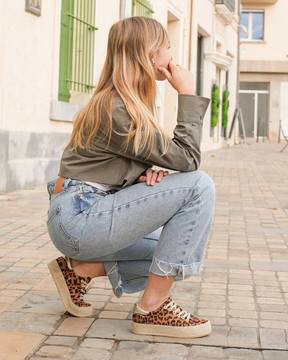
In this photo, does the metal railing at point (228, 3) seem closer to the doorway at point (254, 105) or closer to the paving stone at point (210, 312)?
the doorway at point (254, 105)

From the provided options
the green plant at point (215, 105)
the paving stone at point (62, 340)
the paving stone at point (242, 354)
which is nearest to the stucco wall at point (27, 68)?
the paving stone at point (62, 340)

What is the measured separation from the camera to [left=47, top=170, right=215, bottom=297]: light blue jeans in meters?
2.38

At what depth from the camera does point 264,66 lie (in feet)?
102

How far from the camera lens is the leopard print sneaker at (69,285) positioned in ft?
8.63

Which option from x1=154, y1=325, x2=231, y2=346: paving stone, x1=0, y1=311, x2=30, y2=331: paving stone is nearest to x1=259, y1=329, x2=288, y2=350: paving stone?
x1=154, y1=325, x2=231, y2=346: paving stone

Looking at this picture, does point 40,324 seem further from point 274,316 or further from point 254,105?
point 254,105

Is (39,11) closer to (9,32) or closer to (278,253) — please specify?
(9,32)

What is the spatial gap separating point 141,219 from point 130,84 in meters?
0.58

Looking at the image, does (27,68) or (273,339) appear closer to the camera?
(273,339)

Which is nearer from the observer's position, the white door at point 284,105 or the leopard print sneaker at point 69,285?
the leopard print sneaker at point 69,285

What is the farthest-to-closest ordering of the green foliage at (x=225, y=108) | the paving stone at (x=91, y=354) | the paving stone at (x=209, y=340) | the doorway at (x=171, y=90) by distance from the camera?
1. the green foliage at (x=225, y=108)
2. the doorway at (x=171, y=90)
3. the paving stone at (x=209, y=340)
4. the paving stone at (x=91, y=354)

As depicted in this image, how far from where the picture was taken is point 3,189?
22.7 ft

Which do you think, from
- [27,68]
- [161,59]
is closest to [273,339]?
[161,59]

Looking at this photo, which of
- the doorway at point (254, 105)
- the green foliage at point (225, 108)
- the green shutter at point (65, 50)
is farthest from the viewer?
the doorway at point (254, 105)
